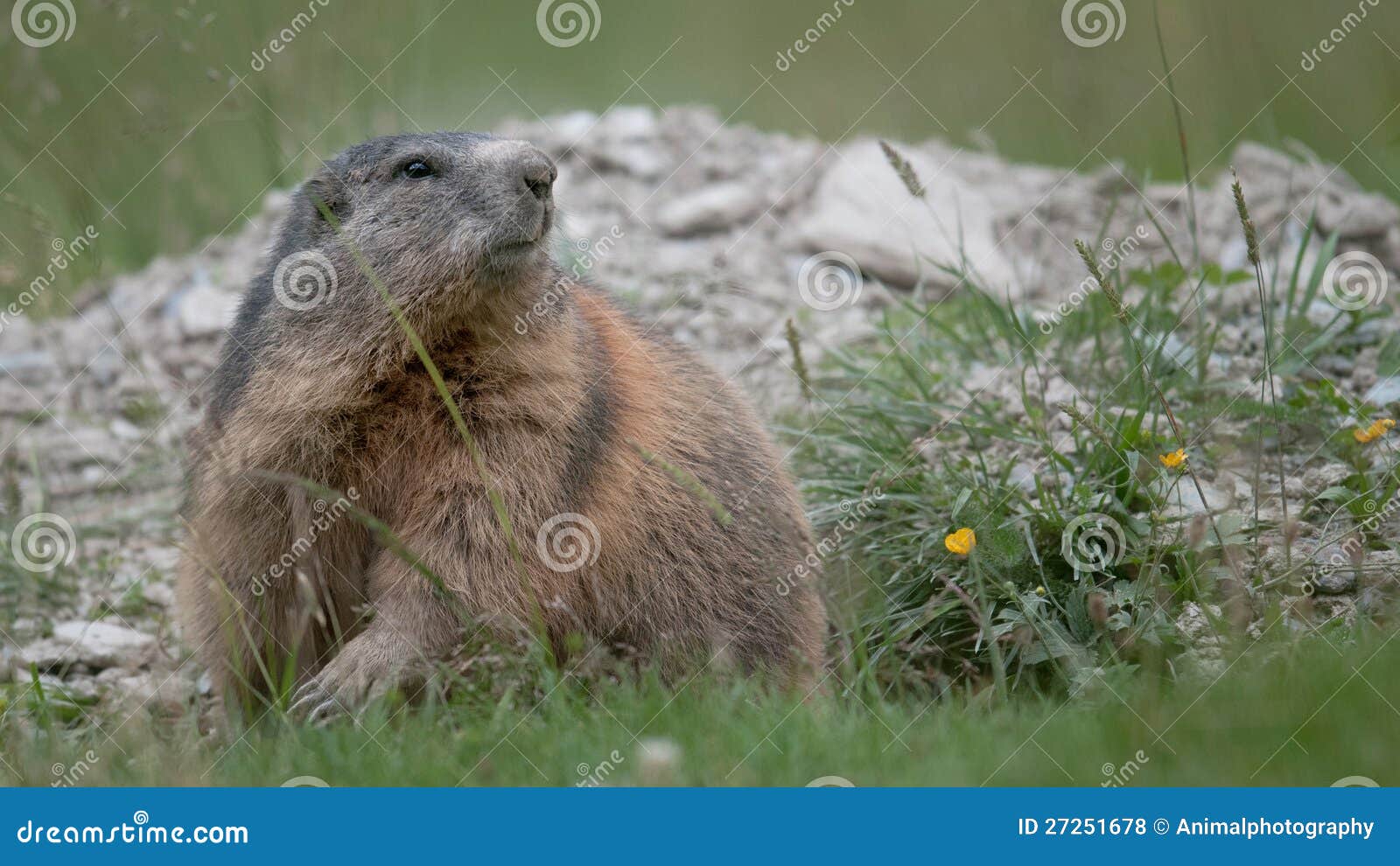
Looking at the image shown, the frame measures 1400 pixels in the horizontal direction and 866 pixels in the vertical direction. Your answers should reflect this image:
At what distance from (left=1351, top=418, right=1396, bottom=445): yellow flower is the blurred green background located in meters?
2.52

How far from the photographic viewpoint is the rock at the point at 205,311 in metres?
8.69

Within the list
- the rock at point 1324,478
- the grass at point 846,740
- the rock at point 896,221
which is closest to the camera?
the grass at point 846,740

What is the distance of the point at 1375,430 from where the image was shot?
5500 millimetres

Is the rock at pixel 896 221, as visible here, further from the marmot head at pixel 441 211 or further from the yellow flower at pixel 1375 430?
the marmot head at pixel 441 211

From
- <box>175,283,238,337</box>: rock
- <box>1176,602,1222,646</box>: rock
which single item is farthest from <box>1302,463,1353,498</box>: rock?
<box>175,283,238,337</box>: rock

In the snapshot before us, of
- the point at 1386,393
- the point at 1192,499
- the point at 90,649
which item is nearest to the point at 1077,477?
the point at 1192,499

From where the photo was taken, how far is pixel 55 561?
678cm

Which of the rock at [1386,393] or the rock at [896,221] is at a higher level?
the rock at [1386,393]

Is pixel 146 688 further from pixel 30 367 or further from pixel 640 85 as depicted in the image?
pixel 640 85

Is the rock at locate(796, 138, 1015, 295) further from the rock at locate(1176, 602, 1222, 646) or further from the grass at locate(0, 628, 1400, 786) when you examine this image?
the grass at locate(0, 628, 1400, 786)

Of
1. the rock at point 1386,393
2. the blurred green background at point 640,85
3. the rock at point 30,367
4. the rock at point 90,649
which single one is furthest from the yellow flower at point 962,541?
the rock at point 30,367

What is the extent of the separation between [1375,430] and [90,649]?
5.61m

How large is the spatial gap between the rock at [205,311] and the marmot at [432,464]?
3541 millimetres

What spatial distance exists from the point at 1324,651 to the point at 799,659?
75.4 inches
